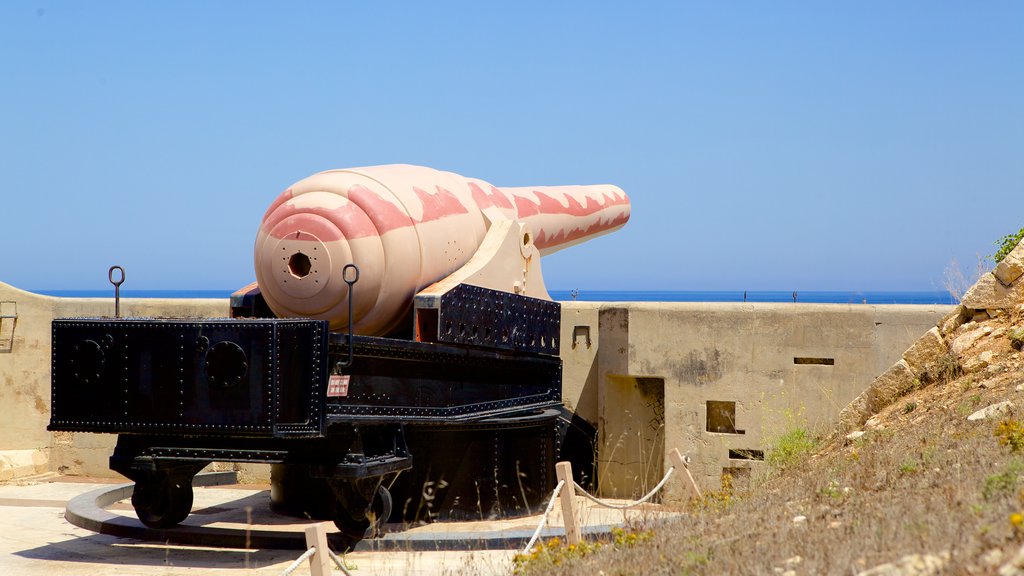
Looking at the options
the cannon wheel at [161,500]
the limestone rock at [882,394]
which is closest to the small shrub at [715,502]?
the limestone rock at [882,394]

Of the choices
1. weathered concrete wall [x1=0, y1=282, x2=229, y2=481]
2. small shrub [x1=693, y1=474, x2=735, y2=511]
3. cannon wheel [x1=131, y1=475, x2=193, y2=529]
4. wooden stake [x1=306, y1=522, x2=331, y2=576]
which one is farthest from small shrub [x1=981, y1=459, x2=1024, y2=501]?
weathered concrete wall [x1=0, y1=282, x2=229, y2=481]

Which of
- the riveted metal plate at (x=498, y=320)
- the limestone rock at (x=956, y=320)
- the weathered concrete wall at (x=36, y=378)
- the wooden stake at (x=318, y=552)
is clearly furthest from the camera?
the weathered concrete wall at (x=36, y=378)

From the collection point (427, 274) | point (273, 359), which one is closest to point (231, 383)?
point (273, 359)

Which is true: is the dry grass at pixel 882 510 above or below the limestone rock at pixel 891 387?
below

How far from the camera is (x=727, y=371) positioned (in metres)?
11.6

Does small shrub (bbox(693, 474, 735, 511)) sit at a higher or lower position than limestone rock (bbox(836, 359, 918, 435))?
lower

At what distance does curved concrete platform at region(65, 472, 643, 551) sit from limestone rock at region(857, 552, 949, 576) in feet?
10.7

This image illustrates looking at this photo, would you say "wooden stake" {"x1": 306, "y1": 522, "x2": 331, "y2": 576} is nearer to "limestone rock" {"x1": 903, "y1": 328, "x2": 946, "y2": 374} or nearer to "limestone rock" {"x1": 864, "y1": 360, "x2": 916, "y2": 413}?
"limestone rock" {"x1": 864, "y1": 360, "x2": 916, "y2": 413}

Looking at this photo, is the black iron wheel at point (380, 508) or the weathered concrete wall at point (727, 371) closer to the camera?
the black iron wheel at point (380, 508)

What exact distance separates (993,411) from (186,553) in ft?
18.2

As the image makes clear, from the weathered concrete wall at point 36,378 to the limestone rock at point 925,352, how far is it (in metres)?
7.46

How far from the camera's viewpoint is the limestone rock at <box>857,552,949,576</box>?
4.14 meters

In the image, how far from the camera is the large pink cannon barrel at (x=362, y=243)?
812cm

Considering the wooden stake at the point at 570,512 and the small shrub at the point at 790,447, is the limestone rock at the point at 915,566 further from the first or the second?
the small shrub at the point at 790,447
